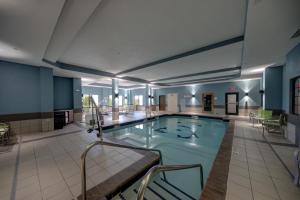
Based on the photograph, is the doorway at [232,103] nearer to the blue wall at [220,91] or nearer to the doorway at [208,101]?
the blue wall at [220,91]

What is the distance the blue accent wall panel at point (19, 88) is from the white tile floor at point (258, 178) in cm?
694

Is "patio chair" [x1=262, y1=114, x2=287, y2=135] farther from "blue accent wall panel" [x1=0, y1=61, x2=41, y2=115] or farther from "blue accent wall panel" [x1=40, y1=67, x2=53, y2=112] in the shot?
"blue accent wall panel" [x1=0, y1=61, x2=41, y2=115]

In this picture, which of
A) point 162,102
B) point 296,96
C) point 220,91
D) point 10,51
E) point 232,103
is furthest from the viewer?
point 162,102

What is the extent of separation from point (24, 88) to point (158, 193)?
20.2ft

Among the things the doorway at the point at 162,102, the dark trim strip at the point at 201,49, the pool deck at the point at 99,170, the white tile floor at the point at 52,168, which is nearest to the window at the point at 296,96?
the pool deck at the point at 99,170

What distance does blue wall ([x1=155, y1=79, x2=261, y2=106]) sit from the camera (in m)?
9.00

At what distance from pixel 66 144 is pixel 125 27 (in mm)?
3788

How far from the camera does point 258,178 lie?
7.04ft

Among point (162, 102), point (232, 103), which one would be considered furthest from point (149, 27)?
point (162, 102)

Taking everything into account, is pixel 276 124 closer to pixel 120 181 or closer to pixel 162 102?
pixel 120 181

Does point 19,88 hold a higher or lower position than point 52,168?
higher

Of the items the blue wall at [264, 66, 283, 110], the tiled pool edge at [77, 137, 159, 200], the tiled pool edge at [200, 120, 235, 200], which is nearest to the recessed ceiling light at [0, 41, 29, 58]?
the tiled pool edge at [77, 137, 159, 200]

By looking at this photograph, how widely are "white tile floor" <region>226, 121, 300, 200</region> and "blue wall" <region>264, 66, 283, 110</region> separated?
321cm

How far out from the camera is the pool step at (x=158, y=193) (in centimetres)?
204
